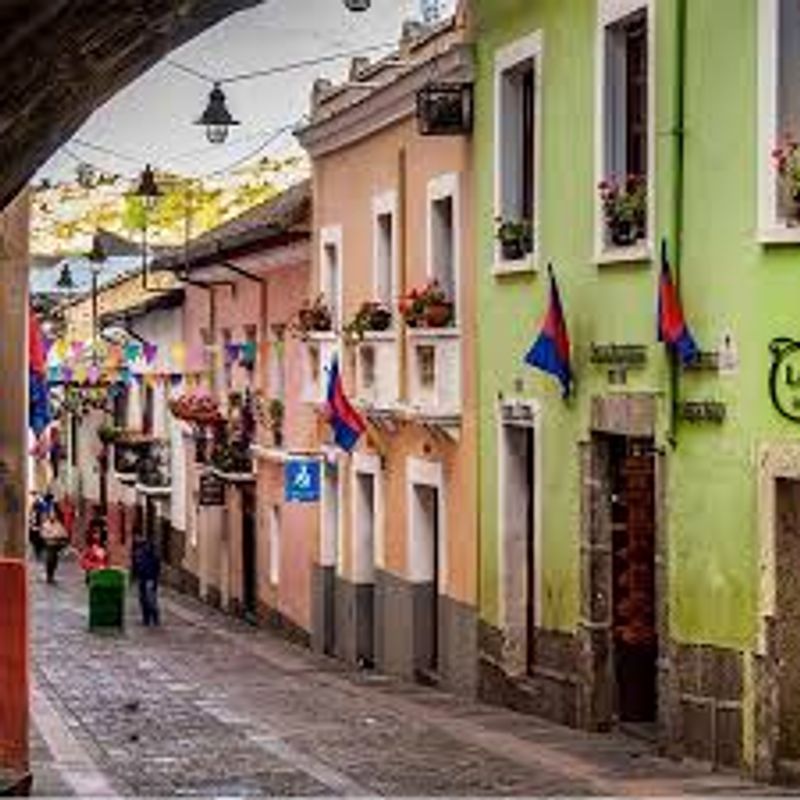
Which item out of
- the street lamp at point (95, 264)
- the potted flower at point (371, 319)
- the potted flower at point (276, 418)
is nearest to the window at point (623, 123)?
the potted flower at point (371, 319)

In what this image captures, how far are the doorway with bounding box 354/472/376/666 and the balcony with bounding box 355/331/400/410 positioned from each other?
1.43 meters

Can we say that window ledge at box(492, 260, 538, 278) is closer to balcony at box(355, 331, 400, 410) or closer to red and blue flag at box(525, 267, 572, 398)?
red and blue flag at box(525, 267, 572, 398)

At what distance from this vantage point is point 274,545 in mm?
37000

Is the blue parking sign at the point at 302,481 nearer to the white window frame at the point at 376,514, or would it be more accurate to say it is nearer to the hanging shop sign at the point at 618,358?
the white window frame at the point at 376,514

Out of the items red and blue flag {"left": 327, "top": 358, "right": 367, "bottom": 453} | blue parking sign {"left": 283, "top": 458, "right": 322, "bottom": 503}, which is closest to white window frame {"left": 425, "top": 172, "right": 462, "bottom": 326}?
red and blue flag {"left": 327, "top": 358, "right": 367, "bottom": 453}

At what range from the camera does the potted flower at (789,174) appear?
16328 mm

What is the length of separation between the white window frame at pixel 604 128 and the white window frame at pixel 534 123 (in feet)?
5.69

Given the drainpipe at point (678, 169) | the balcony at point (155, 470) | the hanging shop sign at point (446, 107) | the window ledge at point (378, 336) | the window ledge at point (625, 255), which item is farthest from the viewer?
the balcony at point (155, 470)

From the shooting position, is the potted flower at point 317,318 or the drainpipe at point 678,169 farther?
the potted flower at point 317,318

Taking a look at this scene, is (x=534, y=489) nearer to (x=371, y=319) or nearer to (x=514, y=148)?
(x=514, y=148)

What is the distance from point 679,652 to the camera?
18.0 m

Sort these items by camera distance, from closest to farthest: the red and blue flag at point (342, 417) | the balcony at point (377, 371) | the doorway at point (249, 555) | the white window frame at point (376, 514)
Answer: the balcony at point (377, 371) → the red and blue flag at point (342, 417) → the white window frame at point (376, 514) → the doorway at point (249, 555)

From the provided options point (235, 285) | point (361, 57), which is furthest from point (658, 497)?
point (235, 285)

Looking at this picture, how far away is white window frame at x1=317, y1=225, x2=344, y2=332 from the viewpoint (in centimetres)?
3095
